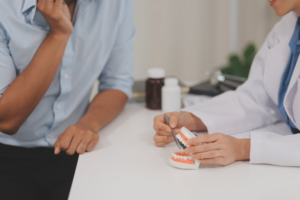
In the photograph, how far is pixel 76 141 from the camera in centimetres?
104

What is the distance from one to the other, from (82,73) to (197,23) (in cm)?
201

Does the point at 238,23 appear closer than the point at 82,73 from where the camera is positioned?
No

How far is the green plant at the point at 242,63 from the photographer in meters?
3.00

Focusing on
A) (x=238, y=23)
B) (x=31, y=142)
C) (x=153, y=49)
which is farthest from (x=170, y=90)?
(x=238, y=23)

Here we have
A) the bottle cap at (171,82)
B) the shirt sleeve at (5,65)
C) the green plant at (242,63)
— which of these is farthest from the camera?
the green plant at (242,63)

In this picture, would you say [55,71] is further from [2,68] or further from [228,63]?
[228,63]

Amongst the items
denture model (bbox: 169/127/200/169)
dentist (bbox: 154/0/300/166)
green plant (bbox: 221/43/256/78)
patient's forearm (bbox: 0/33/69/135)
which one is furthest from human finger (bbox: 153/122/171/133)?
green plant (bbox: 221/43/256/78)

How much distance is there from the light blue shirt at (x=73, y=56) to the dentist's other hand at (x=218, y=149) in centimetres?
53

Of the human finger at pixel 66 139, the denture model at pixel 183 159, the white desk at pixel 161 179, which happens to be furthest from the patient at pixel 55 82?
the denture model at pixel 183 159

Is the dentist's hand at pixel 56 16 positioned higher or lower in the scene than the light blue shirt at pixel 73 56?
higher

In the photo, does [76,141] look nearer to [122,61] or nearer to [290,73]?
[122,61]

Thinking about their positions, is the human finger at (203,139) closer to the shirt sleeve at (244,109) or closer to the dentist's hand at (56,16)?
the shirt sleeve at (244,109)

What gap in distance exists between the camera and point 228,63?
3.25 meters

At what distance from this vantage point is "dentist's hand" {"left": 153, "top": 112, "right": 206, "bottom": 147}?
1.03m
